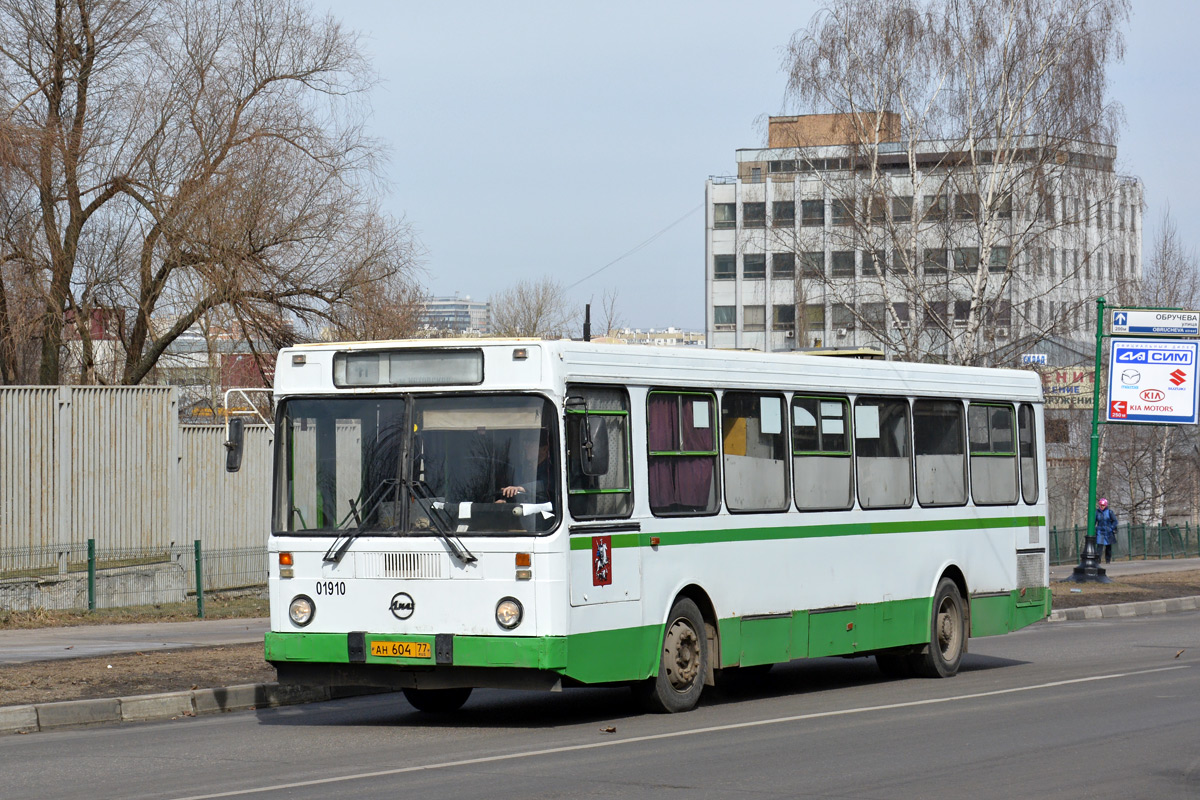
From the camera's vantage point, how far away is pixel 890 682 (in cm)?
1577

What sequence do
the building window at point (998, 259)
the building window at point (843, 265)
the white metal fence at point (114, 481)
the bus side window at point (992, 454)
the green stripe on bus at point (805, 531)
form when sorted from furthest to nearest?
the building window at point (843, 265)
the building window at point (998, 259)
the white metal fence at point (114, 481)
the bus side window at point (992, 454)
the green stripe on bus at point (805, 531)

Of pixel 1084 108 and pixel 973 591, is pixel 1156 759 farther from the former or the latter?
pixel 1084 108

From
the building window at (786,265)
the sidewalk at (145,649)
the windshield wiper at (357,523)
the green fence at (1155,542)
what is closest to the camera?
the windshield wiper at (357,523)

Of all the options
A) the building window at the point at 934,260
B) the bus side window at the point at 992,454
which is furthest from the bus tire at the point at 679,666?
the building window at the point at 934,260

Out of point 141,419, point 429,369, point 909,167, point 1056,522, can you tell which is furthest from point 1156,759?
point 1056,522

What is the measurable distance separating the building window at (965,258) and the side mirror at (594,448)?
25.1m

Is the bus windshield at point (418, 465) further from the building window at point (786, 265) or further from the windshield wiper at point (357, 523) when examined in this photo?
the building window at point (786, 265)

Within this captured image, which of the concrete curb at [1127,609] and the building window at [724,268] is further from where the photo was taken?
the building window at [724,268]

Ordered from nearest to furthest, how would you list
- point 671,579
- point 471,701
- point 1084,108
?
point 671,579 < point 471,701 < point 1084,108

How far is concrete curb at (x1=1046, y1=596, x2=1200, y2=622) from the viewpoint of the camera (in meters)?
25.9

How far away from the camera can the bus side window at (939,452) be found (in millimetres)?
15805

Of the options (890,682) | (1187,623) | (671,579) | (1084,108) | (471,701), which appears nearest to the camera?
(671,579)

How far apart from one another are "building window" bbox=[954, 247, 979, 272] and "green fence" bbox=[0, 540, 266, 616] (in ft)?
57.7

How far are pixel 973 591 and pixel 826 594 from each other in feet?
9.45
